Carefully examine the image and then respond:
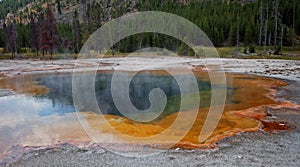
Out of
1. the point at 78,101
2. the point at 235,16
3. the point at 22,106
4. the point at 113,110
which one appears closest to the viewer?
the point at 113,110

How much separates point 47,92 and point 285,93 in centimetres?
1910

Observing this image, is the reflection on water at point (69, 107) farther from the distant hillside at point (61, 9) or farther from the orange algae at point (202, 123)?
the distant hillside at point (61, 9)

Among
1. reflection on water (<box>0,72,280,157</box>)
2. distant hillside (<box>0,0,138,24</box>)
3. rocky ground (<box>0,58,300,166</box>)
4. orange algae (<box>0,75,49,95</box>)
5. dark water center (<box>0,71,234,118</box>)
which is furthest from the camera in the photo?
distant hillside (<box>0,0,138,24</box>)

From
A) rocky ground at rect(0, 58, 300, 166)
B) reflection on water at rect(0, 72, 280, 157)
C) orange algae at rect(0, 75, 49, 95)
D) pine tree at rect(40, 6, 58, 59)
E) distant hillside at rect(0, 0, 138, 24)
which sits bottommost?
rocky ground at rect(0, 58, 300, 166)

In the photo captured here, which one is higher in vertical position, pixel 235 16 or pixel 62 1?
pixel 62 1

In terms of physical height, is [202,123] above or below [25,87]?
below

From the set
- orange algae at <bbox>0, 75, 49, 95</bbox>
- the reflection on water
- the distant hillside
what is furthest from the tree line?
the distant hillside

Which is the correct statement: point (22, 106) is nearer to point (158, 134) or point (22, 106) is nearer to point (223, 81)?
point (158, 134)

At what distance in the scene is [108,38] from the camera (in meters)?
78.2

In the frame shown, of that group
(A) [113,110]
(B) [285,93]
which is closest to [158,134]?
(A) [113,110]

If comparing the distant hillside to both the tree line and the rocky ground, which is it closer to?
the tree line

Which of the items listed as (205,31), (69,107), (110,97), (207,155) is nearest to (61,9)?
(205,31)

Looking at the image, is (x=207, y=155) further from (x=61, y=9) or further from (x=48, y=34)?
(x=61, y=9)

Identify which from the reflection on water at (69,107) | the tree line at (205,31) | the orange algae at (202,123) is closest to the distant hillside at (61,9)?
the tree line at (205,31)
